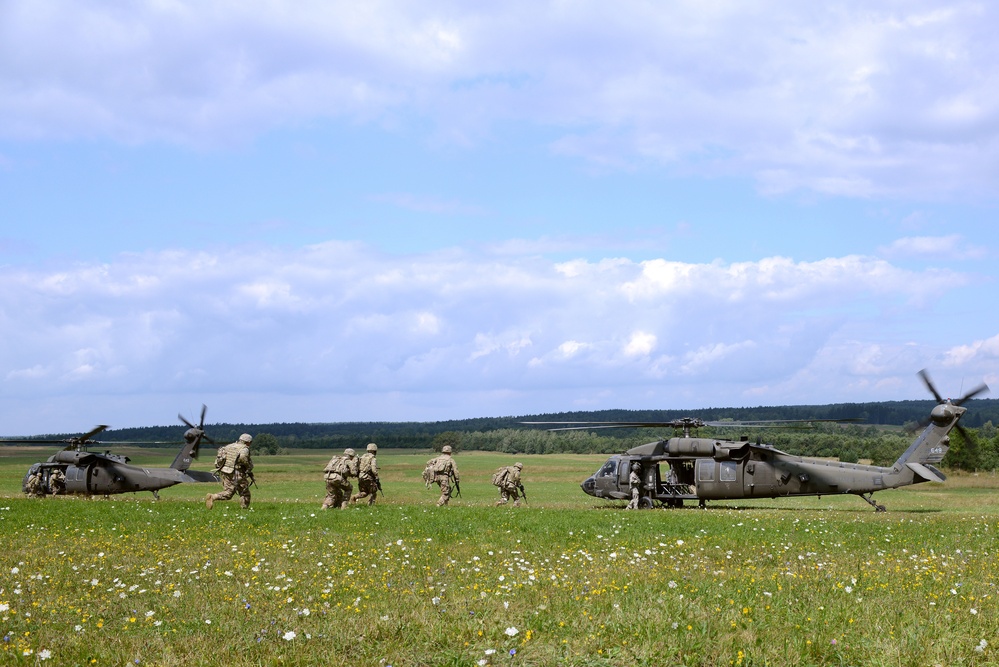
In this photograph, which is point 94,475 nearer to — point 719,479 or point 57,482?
point 57,482

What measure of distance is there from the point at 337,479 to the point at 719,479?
44.9 feet

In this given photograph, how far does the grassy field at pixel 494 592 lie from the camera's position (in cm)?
959

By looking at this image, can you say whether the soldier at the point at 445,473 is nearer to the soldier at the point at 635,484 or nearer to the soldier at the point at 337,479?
the soldier at the point at 337,479

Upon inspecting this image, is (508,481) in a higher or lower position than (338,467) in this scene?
lower

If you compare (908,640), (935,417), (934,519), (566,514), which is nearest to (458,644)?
(908,640)

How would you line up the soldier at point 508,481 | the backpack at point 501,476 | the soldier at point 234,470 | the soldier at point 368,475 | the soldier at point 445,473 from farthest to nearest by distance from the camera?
the backpack at point 501,476
the soldier at point 508,481
the soldier at point 445,473
the soldier at point 368,475
the soldier at point 234,470

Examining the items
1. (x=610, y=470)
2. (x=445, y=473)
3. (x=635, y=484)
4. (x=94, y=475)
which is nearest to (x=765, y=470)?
(x=635, y=484)

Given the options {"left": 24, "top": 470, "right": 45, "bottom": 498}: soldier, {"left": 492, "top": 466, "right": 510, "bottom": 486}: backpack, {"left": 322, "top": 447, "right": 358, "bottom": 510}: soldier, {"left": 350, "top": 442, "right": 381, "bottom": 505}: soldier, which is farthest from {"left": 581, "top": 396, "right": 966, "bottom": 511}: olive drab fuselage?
{"left": 24, "top": 470, "right": 45, "bottom": 498}: soldier

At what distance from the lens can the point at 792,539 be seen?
18.6 m

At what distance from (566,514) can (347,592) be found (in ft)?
39.7

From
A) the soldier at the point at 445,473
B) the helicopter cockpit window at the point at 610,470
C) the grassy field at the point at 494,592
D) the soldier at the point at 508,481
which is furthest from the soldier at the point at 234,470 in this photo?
the helicopter cockpit window at the point at 610,470

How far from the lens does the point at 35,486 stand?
36312 millimetres

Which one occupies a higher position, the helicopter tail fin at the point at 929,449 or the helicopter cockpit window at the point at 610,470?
the helicopter tail fin at the point at 929,449

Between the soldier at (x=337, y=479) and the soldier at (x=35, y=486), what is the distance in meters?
17.0
